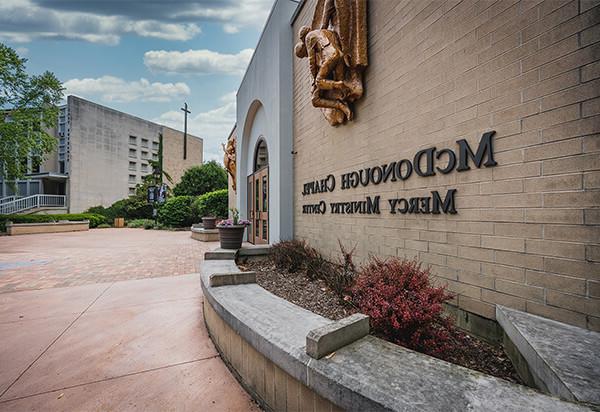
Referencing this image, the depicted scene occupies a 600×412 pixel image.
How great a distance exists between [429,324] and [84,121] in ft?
107

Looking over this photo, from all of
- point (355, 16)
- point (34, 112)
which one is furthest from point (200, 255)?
point (34, 112)

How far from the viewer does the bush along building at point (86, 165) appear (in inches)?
960

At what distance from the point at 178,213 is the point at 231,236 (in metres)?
15.7

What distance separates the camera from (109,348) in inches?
111

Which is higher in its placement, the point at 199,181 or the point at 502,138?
the point at 199,181

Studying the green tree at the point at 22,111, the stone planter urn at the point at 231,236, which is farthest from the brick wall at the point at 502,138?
the green tree at the point at 22,111

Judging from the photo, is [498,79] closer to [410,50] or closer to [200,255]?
[410,50]

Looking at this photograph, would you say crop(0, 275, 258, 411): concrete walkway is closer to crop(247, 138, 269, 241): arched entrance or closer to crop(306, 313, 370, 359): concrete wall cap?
crop(306, 313, 370, 359): concrete wall cap

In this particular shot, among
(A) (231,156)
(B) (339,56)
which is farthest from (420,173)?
(A) (231,156)

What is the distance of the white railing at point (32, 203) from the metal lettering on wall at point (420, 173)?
28864mm

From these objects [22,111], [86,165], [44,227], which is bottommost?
[44,227]

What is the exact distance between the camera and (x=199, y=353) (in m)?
2.74

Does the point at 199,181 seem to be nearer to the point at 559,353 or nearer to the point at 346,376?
the point at 346,376

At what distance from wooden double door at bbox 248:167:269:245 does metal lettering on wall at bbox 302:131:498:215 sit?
3.92 metres
